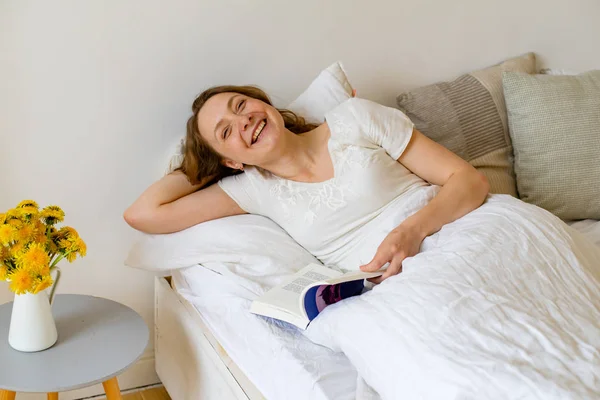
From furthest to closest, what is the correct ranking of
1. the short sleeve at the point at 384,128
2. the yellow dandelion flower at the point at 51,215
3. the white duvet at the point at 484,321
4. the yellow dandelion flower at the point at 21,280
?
the short sleeve at the point at 384,128 → the yellow dandelion flower at the point at 51,215 → the yellow dandelion flower at the point at 21,280 → the white duvet at the point at 484,321

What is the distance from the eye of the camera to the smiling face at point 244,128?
159cm

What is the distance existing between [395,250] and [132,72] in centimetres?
85

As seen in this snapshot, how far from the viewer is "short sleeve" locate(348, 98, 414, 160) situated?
5.43 ft

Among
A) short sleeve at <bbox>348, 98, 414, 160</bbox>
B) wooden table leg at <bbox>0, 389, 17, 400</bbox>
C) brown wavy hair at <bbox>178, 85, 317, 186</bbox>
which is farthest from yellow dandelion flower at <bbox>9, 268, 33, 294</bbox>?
short sleeve at <bbox>348, 98, 414, 160</bbox>

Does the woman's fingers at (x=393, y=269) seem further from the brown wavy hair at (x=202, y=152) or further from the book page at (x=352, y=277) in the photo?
the brown wavy hair at (x=202, y=152)

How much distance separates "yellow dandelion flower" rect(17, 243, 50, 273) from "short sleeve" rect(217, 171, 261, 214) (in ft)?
1.76

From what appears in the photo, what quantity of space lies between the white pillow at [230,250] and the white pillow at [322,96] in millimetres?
275

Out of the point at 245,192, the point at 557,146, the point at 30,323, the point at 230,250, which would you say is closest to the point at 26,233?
the point at 30,323

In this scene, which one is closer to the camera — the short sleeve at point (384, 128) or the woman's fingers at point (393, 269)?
the woman's fingers at point (393, 269)

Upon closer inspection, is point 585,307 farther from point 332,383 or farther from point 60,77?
point 60,77

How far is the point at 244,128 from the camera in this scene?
5.23 feet

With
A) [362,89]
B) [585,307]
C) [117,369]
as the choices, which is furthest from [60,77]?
[585,307]

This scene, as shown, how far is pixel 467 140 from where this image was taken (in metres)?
2.01

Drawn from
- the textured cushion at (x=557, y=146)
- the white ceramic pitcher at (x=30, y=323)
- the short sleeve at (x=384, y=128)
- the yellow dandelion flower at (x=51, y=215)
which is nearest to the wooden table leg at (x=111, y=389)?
the white ceramic pitcher at (x=30, y=323)
